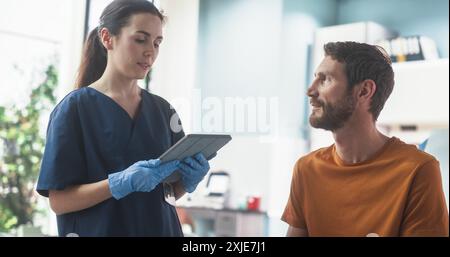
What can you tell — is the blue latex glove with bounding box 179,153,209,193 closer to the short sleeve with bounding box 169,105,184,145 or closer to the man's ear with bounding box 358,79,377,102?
the short sleeve with bounding box 169,105,184,145

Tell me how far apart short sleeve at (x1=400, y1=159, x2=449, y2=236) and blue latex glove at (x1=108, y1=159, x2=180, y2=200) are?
15.6 inches

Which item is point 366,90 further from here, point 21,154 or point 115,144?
point 21,154

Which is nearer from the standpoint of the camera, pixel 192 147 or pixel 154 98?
pixel 192 147

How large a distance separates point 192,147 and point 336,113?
27 cm

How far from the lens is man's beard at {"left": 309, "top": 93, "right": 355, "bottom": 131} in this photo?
Answer: 1.00 m

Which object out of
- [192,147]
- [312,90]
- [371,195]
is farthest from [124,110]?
[371,195]

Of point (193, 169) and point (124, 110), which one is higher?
point (124, 110)

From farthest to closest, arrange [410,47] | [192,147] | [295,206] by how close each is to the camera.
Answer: [410,47] < [295,206] < [192,147]

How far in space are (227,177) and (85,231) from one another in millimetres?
293

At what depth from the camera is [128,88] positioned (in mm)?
1029

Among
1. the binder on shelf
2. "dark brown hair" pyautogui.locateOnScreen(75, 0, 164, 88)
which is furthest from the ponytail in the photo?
the binder on shelf

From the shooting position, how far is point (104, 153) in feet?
3.24
